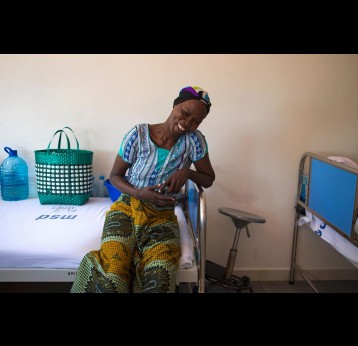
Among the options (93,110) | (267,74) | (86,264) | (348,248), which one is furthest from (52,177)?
(348,248)

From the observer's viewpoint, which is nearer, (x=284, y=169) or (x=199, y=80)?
(x=199, y=80)

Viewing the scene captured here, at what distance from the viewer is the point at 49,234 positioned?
2.07 m

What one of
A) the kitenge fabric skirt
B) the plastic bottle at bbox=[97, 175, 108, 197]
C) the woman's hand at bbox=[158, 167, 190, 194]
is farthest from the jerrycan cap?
the woman's hand at bbox=[158, 167, 190, 194]

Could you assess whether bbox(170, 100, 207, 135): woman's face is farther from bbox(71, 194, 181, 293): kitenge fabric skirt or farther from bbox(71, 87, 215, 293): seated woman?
bbox(71, 194, 181, 293): kitenge fabric skirt

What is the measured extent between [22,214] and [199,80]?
1.58 m

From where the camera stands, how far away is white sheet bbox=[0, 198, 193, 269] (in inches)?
74.8

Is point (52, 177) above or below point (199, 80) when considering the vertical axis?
below

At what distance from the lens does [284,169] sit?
2912mm

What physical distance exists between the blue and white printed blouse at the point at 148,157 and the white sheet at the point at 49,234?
0.38m

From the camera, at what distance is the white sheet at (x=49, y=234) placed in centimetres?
190

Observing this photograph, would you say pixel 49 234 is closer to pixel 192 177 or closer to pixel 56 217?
pixel 56 217

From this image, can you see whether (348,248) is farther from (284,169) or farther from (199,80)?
(199,80)

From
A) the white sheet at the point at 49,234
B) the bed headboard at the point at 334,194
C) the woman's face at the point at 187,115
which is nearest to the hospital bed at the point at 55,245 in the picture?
the white sheet at the point at 49,234
